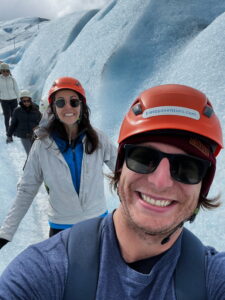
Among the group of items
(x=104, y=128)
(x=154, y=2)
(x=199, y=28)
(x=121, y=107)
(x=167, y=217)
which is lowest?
(x=104, y=128)

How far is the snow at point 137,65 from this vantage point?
10.4 ft

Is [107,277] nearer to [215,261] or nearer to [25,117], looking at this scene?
[215,261]

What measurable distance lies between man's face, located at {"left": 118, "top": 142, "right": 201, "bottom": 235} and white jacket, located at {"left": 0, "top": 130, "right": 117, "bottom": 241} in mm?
931

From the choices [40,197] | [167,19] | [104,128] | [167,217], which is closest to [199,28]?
[167,19]

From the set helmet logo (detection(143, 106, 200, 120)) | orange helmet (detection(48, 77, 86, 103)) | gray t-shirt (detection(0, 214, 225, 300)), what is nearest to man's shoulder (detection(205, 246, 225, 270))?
gray t-shirt (detection(0, 214, 225, 300))

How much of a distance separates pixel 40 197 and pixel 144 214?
11.7ft

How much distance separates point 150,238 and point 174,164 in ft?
0.79

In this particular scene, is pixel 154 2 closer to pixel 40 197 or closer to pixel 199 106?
pixel 40 197

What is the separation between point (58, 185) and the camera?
179 centimetres

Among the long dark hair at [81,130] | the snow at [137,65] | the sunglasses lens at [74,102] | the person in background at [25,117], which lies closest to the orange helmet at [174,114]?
the long dark hair at [81,130]

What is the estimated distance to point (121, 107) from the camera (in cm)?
466

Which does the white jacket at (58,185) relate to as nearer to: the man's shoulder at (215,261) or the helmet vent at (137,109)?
the helmet vent at (137,109)

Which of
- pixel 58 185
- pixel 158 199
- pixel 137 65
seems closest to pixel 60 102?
pixel 58 185

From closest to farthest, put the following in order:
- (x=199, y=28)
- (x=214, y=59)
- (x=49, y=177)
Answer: (x=49, y=177), (x=214, y=59), (x=199, y=28)
